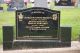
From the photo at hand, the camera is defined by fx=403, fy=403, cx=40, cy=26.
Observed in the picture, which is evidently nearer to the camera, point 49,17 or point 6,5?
point 49,17

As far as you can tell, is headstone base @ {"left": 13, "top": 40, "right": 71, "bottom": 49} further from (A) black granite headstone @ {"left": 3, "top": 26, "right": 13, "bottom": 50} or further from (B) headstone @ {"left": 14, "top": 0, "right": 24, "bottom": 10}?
(B) headstone @ {"left": 14, "top": 0, "right": 24, "bottom": 10}

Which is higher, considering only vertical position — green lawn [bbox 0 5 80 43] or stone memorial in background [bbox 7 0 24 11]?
stone memorial in background [bbox 7 0 24 11]

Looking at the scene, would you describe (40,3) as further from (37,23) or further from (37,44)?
(37,44)

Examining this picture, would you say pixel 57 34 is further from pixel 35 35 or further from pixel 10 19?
pixel 10 19

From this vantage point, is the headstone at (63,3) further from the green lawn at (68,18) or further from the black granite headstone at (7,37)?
the black granite headstone at (7,37)

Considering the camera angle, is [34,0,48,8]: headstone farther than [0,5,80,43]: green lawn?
No

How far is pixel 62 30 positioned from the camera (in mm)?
11898

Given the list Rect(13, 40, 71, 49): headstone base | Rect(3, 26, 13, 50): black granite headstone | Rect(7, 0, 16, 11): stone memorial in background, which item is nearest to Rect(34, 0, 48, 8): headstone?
Rect(7, 0, 16, 11): stone memorial in background

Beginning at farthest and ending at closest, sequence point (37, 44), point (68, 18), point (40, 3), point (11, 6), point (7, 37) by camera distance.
→ point (68, 18), point (11, 6), point (40, 3), point (37, 44), point (7, 37)

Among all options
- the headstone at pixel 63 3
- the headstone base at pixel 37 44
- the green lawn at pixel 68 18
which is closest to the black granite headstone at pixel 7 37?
the headstone base at pixel 37 44

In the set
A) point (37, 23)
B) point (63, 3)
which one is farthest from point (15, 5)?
point (37, 23)

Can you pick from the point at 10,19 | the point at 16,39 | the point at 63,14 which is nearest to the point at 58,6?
→ the point at 63,14

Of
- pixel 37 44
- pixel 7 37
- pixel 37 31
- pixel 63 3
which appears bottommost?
pixel 37 44

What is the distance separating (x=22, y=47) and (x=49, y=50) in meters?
0.83
